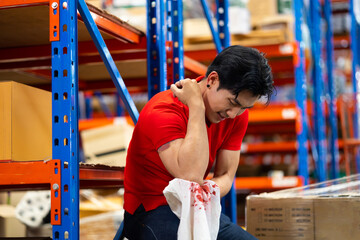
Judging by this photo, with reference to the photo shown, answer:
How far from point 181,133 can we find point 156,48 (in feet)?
3.98

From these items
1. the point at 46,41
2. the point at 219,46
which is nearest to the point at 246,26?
the point at 219,46

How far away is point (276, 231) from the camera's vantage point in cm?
299

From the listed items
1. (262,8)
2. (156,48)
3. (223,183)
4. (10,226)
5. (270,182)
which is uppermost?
(262,8)

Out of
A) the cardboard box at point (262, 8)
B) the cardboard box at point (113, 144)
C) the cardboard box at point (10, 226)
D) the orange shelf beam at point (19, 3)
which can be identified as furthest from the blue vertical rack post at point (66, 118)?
the cardboard box at point (262, 8)

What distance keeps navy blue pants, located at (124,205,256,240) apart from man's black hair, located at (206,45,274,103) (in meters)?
0.56

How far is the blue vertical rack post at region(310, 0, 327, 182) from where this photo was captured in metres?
6.45

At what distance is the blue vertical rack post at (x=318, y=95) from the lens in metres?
6.45

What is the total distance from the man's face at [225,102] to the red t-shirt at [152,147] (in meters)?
0.11

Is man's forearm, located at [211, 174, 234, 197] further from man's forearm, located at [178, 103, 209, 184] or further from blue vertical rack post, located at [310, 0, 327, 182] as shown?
blue vertical rack post, located at [310, 0, 327, 182]

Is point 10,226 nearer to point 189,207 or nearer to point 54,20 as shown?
point 54,20

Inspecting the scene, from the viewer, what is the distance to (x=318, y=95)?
21.3 feet

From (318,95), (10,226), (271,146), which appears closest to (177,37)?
(10,226)

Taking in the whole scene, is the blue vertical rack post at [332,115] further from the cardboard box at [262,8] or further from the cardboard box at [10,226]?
the cardboard box at [10,226]

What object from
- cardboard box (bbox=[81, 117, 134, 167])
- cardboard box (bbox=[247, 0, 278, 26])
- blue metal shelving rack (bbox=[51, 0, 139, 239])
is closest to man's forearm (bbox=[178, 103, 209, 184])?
blue metal shelving rack (bbox=[51, 0, 139, 239])
